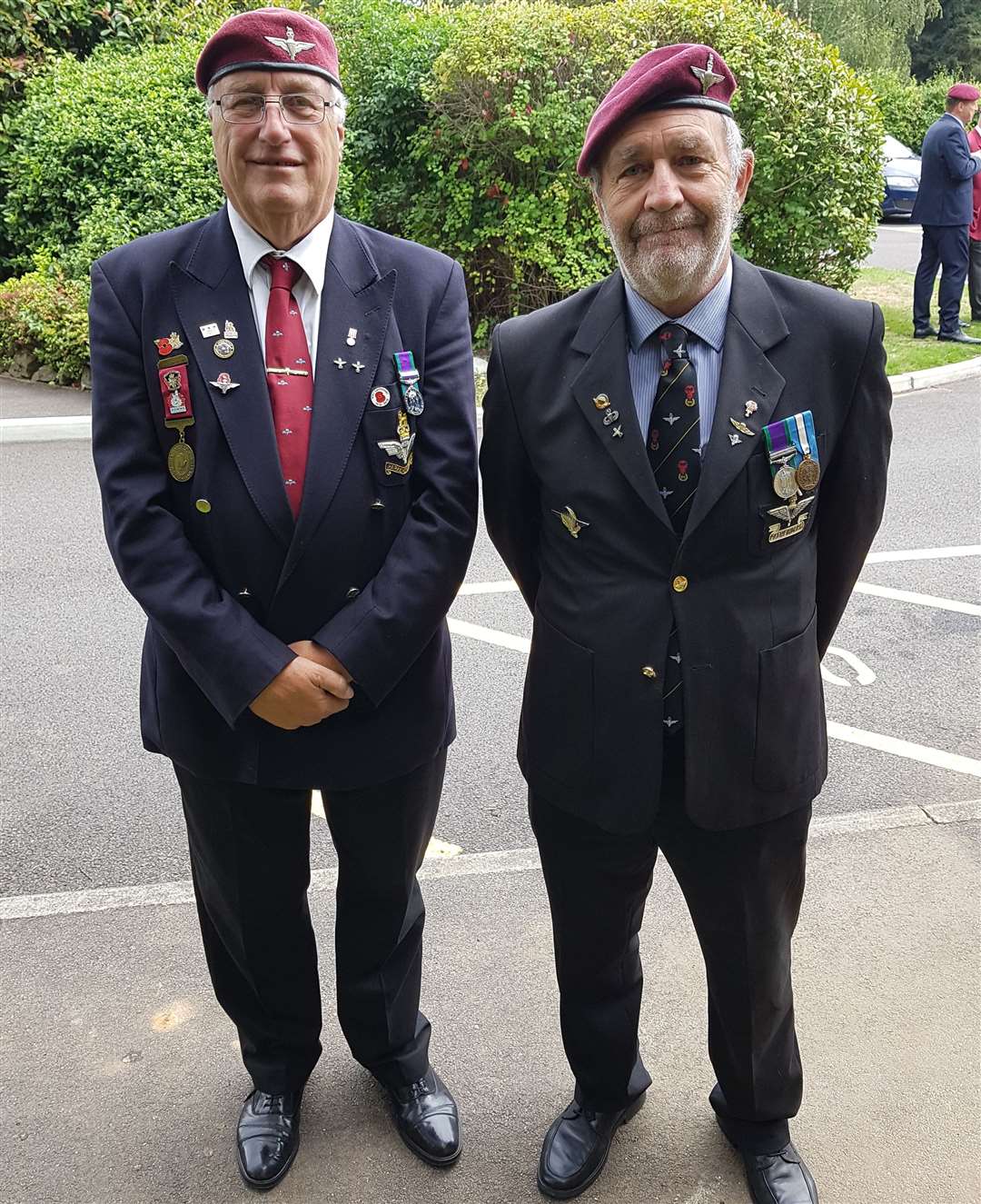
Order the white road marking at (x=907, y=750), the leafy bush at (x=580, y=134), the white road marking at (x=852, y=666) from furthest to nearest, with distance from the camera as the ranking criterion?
the leafy bush at (x=580, y=134), the white road marking at (x=852, y=666), the white road marking at (x=907, y=750)

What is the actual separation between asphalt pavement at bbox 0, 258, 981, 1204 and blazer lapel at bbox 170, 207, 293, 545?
4.72 feet

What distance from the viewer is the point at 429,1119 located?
2.64 m

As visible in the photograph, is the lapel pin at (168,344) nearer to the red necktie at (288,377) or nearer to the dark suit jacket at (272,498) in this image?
the dark suit jacket at (272,498)

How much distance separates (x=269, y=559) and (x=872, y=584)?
407cm

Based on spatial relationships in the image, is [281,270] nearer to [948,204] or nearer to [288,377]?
[288,377]

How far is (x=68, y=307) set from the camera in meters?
9.37

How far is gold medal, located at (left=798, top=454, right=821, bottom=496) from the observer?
2.11 meters

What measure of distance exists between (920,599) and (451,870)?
2.96 metres

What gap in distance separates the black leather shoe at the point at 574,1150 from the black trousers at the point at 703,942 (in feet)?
0.12

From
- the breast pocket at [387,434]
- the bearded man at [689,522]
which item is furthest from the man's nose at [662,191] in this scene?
the breast pocket at [387,434]

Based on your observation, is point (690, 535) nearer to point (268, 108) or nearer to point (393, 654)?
point (393, 654)

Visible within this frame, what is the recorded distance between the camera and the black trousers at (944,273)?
1048cm

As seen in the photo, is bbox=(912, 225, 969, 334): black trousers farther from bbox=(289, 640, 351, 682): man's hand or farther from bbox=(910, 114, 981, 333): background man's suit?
bbox=(289, 640, 351, 682): man's hand

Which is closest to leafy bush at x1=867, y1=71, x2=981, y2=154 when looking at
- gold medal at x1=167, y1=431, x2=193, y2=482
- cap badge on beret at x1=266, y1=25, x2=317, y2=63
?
cap badge on beret at x1=266, y1=25, x2=317, y2=63
